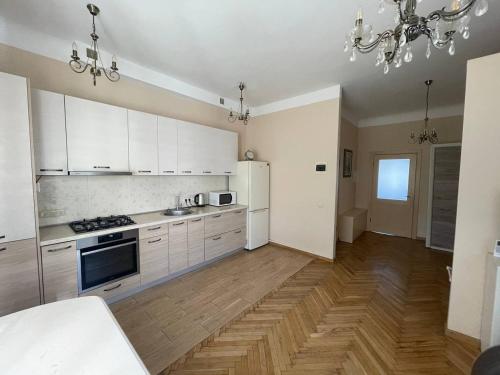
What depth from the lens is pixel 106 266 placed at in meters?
2.28

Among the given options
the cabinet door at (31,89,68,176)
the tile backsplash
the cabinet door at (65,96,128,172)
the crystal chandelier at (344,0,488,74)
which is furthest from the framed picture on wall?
the cabinet door at (31,89,68,176)

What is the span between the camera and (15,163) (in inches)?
65.7

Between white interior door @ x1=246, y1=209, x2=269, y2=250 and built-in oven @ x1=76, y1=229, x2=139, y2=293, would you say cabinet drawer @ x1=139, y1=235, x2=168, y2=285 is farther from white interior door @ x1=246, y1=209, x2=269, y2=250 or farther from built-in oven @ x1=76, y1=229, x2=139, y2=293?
white interior door @ x1=246, y1=209, x2=269, y2=250

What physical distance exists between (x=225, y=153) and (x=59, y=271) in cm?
264

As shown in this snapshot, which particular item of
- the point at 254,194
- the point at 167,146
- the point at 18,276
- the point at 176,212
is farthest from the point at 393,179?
the point at 18,276

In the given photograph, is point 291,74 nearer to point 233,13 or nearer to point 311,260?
point 233,13

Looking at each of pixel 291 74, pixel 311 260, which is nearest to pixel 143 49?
pixel 291 74

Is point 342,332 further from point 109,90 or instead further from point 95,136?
point 109,90

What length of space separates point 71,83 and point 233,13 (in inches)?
77.5

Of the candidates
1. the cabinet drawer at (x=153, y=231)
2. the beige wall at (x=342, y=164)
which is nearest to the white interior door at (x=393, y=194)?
the beige wall at (x=342, y=164)

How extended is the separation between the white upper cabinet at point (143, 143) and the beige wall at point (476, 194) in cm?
329

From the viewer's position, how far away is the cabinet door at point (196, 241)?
9.87 ft

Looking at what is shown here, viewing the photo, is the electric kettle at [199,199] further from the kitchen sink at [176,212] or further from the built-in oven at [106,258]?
the built-in oven at [106,258]

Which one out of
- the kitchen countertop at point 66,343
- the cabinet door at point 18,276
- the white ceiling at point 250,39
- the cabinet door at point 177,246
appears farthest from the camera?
the cabinet door at point 177,246
